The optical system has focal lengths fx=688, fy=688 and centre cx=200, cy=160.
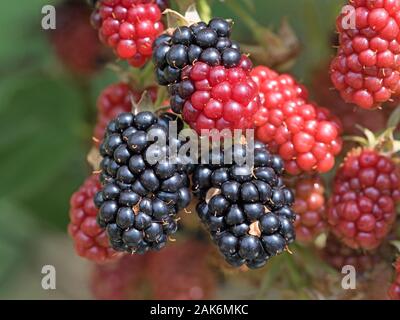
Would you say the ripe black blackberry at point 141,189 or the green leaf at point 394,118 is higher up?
the green leaf at point 394,118

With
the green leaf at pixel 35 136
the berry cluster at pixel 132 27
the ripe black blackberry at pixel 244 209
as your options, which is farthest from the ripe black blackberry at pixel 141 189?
the green leaf at pixel 35 136

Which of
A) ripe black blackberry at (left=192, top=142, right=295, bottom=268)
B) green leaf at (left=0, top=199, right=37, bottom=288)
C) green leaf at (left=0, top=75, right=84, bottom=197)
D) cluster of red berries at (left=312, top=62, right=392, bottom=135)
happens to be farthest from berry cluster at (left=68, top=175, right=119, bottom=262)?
green leaf at (left=0, top=199, right=37, bottom=288)

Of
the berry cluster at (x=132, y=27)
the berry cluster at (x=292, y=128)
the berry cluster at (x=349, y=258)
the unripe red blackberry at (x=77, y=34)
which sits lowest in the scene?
the berry cluster at (x=349, y=258)

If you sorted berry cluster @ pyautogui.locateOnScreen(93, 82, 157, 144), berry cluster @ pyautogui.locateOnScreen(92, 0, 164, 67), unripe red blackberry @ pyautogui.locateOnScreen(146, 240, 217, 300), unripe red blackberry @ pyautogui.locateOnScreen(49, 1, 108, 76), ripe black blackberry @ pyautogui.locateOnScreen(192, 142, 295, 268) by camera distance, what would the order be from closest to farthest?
ripe black blackberry @ pyautogui.locateOnScreen(192, 142, 295, 268) → berry cluster @ pyautogui.locateOnScreen(92, 0, 164, 67) → berry cluster @ pyautogui.locateOnScreen(93, 82, 157, 144) → unripe red blackberry @ pyautogui.locateOnScreen(146, 240, 217, 300) → unripe red blackberry @ pyautogui.locateOnScreen(49, 1, 108, 76)

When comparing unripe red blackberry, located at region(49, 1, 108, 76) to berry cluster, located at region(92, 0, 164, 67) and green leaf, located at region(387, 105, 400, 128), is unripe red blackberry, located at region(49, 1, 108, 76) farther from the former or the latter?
green leaf, located at region(387, 105, 400, 128)

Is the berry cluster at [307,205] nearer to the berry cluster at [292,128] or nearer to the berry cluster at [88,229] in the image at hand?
the berry cluster at [292,128]
